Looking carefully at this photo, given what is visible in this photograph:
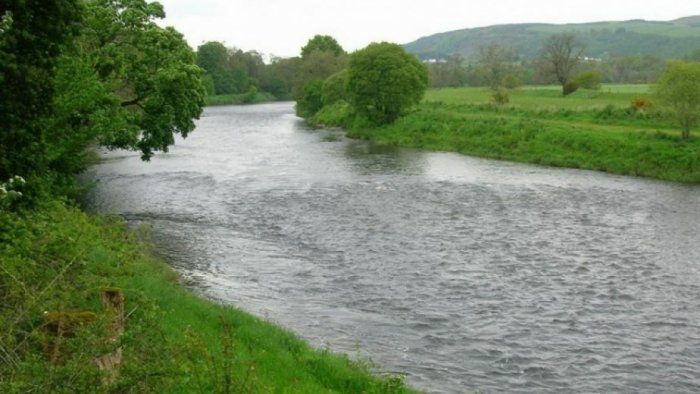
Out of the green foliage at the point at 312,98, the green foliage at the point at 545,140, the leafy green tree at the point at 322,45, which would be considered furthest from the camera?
the leafy green tree at the point at 322,45

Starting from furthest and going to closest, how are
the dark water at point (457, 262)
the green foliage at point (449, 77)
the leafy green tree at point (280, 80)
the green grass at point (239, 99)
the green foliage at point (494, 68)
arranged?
the leafy green tree at point (280, 80) < the green foliage at point (449, 77) < the green grass at point (239, 99) < the green foliage at point (494, 68) < the dark water at point (457, 262)

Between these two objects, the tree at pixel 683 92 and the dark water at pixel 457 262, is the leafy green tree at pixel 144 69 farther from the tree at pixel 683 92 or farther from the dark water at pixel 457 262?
the tree at pixel 683 92

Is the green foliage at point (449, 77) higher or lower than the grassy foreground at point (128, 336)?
higher

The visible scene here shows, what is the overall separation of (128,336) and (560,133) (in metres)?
45.7

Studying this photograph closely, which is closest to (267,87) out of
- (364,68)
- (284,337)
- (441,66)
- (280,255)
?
(441,66)

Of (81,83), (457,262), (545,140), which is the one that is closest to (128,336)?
(81,83)

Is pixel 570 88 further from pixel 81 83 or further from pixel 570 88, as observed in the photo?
pixel 81 83

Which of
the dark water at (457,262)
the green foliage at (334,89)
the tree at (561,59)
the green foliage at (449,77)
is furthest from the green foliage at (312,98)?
the dark water at (457,262)

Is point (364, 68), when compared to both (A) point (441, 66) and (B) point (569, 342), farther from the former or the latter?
(A) point (441, 66)

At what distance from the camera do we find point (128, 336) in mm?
8547

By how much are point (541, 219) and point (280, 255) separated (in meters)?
12.1

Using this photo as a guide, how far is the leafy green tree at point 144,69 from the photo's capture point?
2969 cm

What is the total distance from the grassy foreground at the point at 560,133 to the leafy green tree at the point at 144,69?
2572 centimetres

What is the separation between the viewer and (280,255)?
2370cm
